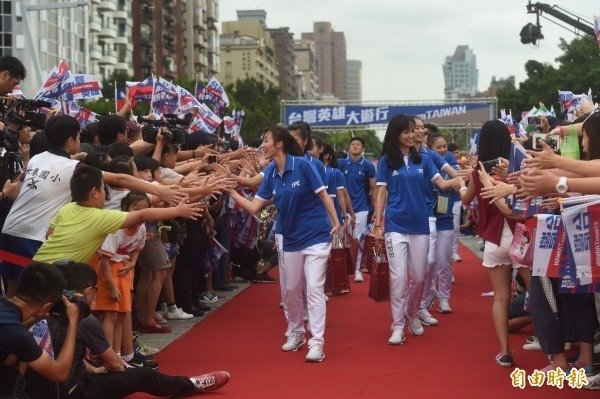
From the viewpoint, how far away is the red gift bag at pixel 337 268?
9.55 m

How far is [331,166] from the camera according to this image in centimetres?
1307

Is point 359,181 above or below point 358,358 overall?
above

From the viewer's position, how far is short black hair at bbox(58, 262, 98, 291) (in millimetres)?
5652

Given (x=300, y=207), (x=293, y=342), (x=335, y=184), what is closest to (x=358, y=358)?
(x=293, y=342)

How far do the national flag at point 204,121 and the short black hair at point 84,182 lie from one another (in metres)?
7.09

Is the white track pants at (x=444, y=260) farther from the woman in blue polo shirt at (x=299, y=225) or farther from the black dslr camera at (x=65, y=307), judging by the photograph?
the black dslr camera at (x=65, y=307)

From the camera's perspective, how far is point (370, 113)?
34031mm

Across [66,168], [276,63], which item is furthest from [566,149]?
[276,63]

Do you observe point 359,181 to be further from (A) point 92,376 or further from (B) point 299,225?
(A) point 92,376

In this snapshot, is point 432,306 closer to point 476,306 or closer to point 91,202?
point 476,306

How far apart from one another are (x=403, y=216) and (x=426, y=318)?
1.55 metres

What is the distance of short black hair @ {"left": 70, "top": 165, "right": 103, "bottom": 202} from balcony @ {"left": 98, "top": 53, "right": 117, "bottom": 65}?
72195 millimetres

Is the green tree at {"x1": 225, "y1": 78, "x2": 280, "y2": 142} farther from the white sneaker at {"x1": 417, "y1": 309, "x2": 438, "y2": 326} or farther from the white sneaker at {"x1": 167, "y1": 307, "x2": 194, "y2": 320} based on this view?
the white sneaker at {"x1": 417, "y1": 309, "x2": 438, "y2": 326}

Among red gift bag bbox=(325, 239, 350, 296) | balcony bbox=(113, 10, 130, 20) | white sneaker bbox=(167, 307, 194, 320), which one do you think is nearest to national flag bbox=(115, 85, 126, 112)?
white sneaker bbox=(167, 307, 194, 320)
